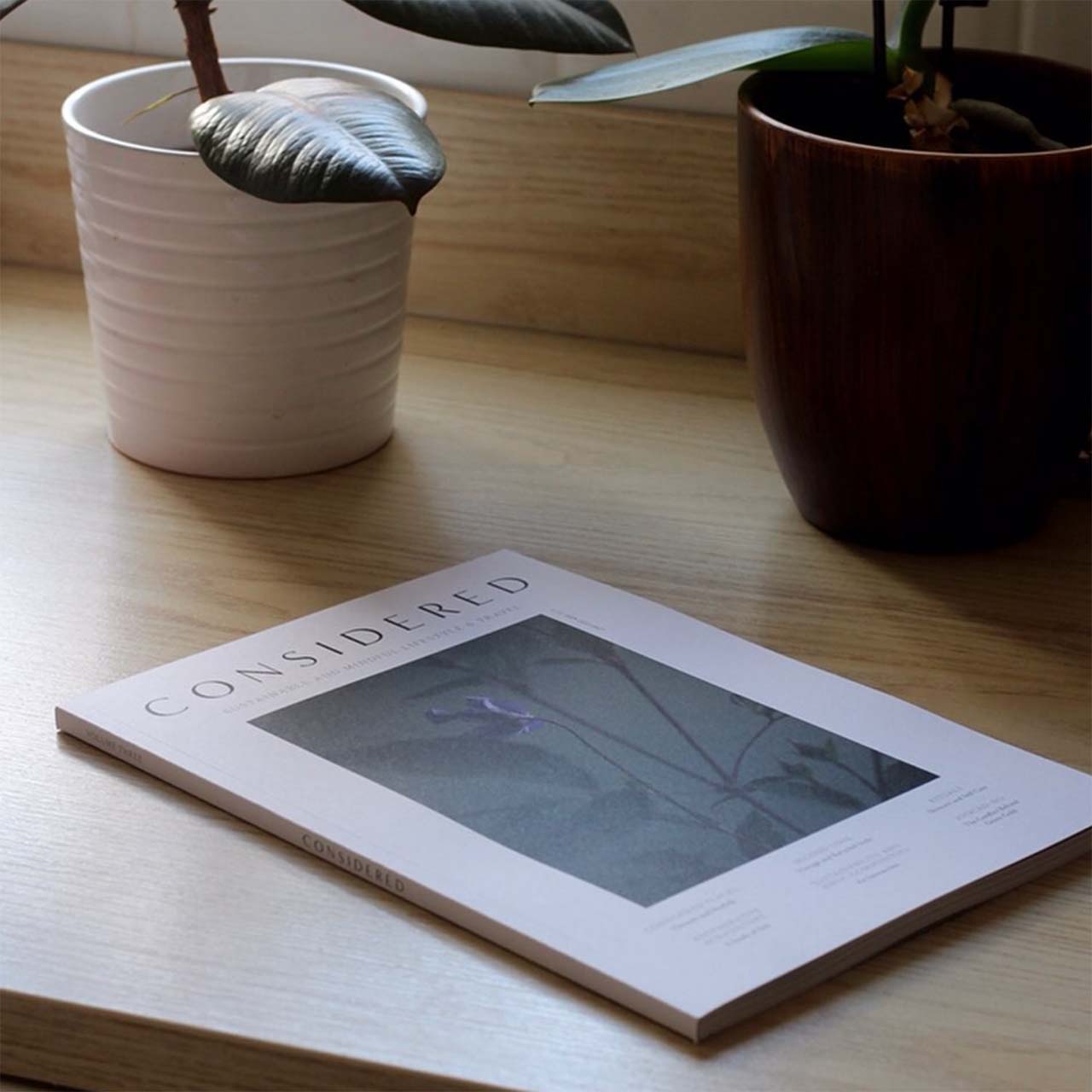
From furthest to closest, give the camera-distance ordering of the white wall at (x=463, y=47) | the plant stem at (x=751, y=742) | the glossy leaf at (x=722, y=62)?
the white wall at (x=463, y=47) < the glossy leaf at (x=722, y=62) < the plant stem at (x=751, y=742)

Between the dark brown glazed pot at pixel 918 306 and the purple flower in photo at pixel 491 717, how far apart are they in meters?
0.21

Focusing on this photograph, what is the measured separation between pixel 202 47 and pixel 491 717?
36cm

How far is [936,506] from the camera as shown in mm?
708

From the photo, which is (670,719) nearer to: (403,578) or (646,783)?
(646,783)

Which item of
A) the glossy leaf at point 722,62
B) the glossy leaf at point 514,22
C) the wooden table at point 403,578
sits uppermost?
the glossy leaf at point 514,22

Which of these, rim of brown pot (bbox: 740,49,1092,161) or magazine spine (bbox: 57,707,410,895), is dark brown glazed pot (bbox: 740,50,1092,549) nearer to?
rim of brown pot (bbox: 740,49,1092,161)

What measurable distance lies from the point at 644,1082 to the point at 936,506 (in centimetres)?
35

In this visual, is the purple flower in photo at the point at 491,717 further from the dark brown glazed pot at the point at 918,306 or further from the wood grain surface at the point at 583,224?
the wood grain surface at the point at 583,224

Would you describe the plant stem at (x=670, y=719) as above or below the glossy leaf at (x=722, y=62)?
below

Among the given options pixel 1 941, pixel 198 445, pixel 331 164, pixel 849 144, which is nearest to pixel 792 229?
pixel 849 144

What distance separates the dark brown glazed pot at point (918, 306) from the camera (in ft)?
2.10

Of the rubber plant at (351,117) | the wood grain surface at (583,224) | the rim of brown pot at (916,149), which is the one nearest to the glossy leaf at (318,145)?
the rubber plant at (351,117)

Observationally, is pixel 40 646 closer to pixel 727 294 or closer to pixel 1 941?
pixel 1 941

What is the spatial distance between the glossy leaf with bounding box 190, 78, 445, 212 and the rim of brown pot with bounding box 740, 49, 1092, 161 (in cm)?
14
